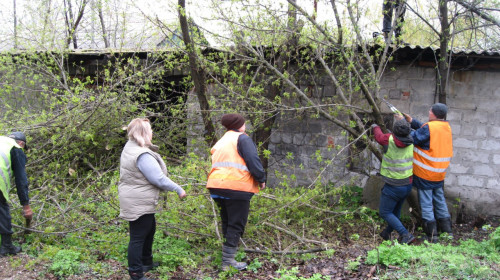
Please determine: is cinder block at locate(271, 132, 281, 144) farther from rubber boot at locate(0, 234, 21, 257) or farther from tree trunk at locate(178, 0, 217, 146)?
rubber boot at locate(0, 234, 21, 257)

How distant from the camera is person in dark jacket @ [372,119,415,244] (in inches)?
197

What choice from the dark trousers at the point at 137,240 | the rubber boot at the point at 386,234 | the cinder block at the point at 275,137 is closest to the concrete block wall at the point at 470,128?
the rubber boot at the point at 386,234

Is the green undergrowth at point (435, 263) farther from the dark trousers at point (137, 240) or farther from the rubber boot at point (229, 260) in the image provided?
the dark trousers at point (137, 240)

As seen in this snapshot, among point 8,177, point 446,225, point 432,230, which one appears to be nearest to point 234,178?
point 8,177

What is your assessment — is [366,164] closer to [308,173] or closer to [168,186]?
[308,173]

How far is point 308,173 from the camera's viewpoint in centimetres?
752

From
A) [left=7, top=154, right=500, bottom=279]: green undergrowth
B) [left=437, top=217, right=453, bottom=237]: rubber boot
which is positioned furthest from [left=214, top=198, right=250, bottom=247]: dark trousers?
[left=437, top=217, right=453, bottom=237]: rubber boot

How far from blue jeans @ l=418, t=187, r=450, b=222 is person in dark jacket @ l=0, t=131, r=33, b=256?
4.85m

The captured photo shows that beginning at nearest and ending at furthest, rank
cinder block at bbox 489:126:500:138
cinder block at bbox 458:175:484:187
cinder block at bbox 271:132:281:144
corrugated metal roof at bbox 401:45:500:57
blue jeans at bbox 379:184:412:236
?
blue jeans at bbox 379:184:412:236
corrugated metal roof at bbox 401:45:500:57
cinder block at bbox 489:126:500:138
cinder block at bbox 458:175:484:187
cinder block at bbox 271:132:281:144

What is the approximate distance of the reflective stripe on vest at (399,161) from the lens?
5062 millimetres

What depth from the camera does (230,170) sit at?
3.96 m

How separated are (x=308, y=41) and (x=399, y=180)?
2.31 metres

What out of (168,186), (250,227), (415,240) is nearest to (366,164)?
(415,240)

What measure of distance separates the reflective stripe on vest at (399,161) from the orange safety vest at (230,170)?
6.66 feet
